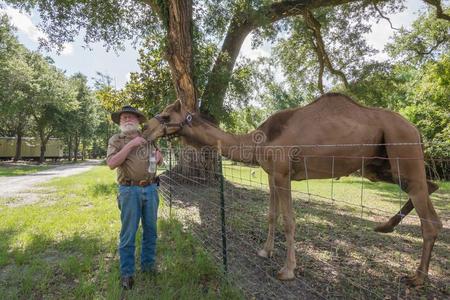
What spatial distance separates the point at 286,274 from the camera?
3.76 meters

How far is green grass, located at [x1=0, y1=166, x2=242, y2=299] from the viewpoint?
3510mm

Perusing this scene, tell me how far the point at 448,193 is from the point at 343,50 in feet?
24.7

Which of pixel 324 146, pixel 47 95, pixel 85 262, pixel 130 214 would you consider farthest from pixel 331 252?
pixel 47 95

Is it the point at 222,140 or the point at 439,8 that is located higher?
the point at 439,8

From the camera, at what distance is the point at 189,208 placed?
823cm

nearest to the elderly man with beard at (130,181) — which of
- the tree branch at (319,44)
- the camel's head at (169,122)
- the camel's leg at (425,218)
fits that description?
the camel's head at (169,122)

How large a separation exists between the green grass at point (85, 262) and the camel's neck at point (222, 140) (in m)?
1.46

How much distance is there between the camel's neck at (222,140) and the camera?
13.9 ft

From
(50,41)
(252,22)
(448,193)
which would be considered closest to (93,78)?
(50,41)

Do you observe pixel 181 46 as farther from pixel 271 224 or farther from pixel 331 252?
pixel 331 252

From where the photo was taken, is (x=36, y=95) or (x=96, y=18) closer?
(x=96, y=18)

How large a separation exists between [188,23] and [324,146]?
633 centimetres

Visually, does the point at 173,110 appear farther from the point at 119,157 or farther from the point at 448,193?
the point at 448,193

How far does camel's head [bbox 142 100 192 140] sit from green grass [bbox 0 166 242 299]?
1743 millimetres
